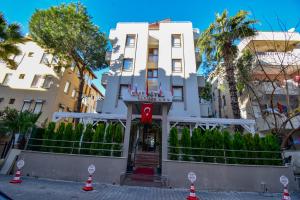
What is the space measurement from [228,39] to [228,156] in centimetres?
1135

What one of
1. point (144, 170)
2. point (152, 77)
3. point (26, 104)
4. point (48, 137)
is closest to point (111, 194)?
point (144, 170)

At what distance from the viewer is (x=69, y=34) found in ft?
57.3

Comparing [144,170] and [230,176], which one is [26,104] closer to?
[144,170]

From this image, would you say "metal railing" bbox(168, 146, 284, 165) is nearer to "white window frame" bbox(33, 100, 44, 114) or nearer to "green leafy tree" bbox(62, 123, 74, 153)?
"green leafy tree" bbox(62, 123, 74, 153)

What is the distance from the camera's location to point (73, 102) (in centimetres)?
2197

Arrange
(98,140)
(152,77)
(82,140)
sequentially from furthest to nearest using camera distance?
(152,77) < (82,140) < (98,140)

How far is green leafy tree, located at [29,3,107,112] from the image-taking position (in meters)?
17.5

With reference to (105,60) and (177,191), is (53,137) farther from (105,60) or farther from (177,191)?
(105,60)

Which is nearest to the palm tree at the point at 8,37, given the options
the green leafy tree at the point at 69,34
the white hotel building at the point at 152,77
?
the green leafy tree at the point at 69,34

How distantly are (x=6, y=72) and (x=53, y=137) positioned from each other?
15.5 m

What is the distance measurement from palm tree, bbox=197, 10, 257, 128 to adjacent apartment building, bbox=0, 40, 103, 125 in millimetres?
17064

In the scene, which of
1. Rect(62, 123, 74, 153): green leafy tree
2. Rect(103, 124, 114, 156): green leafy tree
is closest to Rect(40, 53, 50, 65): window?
Rect(62, 123, 74, 153): green leafy tree

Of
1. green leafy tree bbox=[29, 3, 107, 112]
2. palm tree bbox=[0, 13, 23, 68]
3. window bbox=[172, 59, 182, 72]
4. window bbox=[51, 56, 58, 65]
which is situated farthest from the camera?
window bbox=[51, 56, 58, 65]

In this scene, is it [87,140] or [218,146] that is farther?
[87,140]
